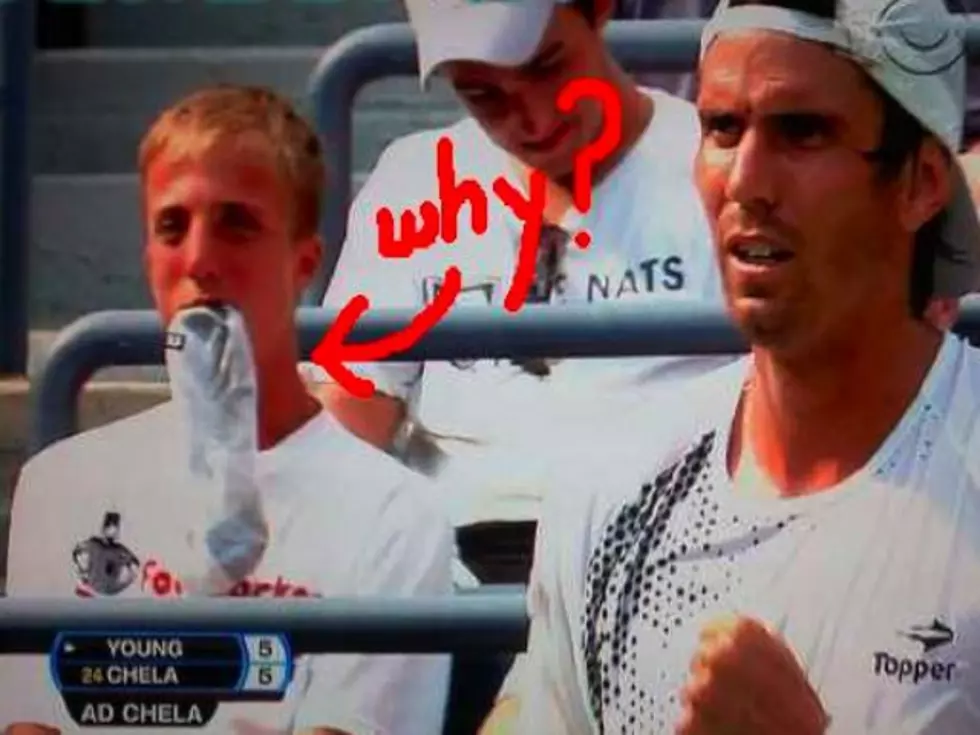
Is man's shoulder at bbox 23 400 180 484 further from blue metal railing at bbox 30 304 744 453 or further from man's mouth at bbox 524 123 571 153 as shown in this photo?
man's mouth at bbox 524 123 571 153

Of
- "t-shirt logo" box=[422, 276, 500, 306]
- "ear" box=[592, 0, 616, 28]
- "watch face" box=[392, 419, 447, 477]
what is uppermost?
"ear" box=[592, 0, 616, 28]

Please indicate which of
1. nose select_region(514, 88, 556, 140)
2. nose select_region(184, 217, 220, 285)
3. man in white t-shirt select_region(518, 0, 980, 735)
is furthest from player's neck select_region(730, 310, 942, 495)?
nose select_region(184, 217, 220, 285)

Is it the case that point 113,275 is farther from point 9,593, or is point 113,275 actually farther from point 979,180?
point 979,180

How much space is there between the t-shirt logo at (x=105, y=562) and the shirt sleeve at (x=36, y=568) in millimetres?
16

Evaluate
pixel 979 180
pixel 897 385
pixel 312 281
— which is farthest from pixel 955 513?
pixel 312 281

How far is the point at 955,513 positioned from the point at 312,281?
28.0 inches

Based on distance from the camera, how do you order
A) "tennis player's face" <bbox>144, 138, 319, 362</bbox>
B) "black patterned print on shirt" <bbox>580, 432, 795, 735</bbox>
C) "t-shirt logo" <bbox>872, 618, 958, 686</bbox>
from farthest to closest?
"tennis player's face" <bbox>144, 138, 319, 362</bbox>, "black patterned print on shirt" <bbox>580, 432, 795, 735</bbox>, "t-shirt logo" <bbox>872, 618, 958, 686</bbox>

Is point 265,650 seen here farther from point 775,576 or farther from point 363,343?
point 775,576

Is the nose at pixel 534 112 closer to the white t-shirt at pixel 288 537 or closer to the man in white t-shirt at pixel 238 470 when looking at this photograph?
the man in white t-shirt at pixel 238 470

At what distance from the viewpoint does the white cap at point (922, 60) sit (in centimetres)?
308

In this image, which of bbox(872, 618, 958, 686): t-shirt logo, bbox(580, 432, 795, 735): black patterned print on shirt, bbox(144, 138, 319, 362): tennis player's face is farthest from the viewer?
bbox(144, 138, 319, 362): tennis player's face

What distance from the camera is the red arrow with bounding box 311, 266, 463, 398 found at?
3.21m

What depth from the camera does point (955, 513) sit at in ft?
10.1

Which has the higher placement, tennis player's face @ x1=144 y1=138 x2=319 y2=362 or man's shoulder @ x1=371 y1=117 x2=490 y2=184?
man's shoulder @ x1=371 y1=117 x2=490 y2=184
